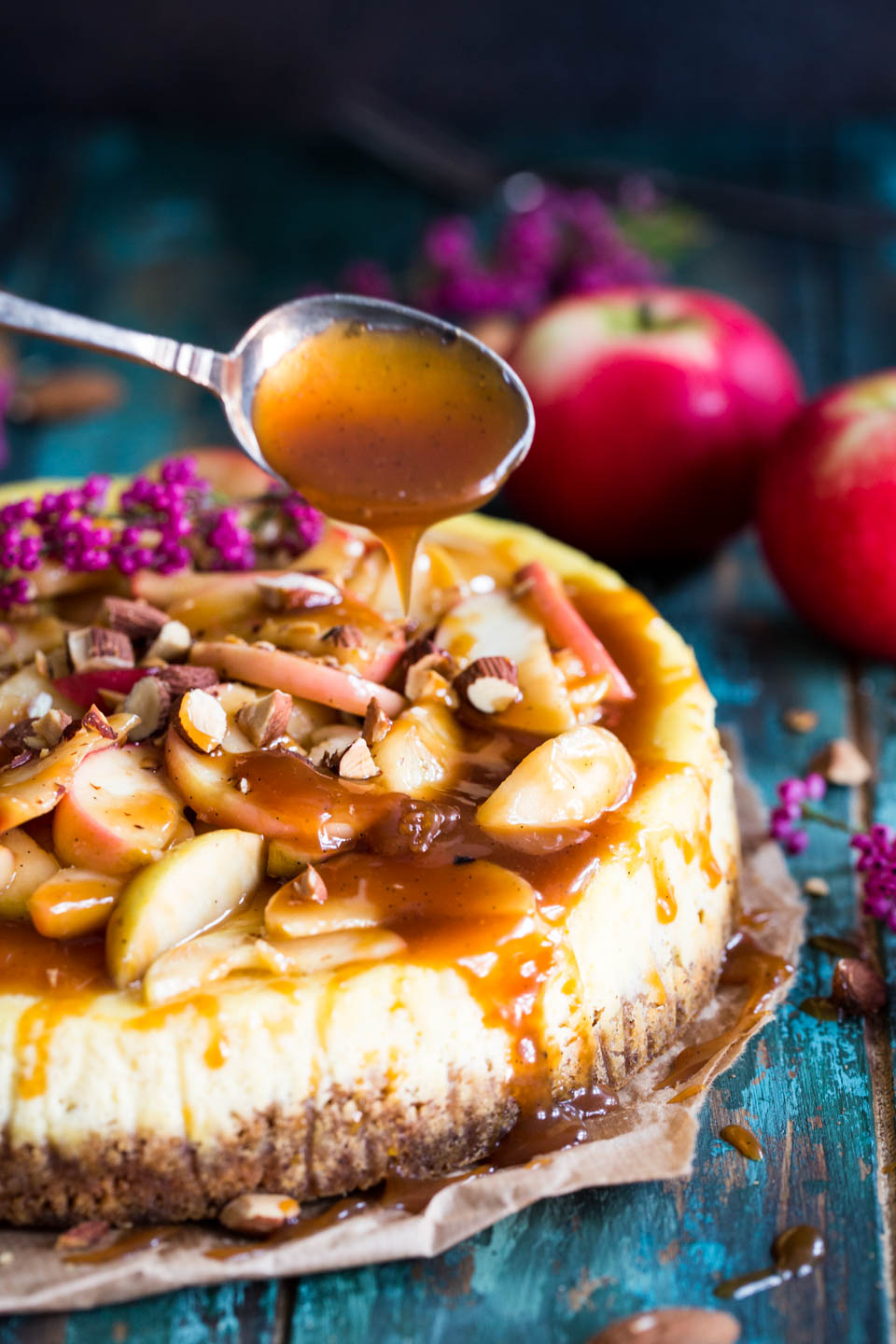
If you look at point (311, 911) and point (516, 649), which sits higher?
point (516, 649)

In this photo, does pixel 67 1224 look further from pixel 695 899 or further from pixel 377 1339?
pixel 695 899

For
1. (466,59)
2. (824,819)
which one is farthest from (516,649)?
(466,59)

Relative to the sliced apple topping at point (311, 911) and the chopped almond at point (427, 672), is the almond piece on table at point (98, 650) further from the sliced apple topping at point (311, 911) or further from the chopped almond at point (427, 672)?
the sliced apple topping at point (311, 911)

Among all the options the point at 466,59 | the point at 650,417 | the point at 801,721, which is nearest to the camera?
the point at 801,721

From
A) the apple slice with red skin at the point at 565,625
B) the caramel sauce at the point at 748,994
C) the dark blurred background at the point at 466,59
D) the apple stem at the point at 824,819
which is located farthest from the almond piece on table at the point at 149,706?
the dark blurred background at the point at 466,59

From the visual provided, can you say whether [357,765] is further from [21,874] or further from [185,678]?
[21,874]

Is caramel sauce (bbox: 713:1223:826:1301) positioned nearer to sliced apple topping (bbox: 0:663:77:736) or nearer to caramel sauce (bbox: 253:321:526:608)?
caramel sauce (bbox: 253:321:526:608)

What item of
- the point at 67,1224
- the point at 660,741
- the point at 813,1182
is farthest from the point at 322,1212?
the point at 660,741
